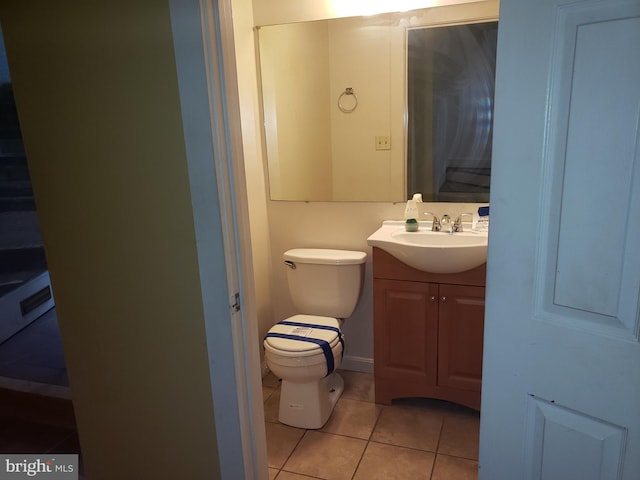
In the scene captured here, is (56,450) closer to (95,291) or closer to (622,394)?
(95,291)

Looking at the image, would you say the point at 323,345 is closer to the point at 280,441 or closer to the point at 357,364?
the point at 280,441

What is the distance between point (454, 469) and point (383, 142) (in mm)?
1587

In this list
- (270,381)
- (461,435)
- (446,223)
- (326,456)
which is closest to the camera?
(326,456)

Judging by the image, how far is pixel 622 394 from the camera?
0.89 meters

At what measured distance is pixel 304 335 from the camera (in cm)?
219

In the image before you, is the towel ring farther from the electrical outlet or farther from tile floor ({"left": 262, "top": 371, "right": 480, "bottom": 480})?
tile floor ({"left": 262, "top": 371, "right": 480, "bottom": 480})

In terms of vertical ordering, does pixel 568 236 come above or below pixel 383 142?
below

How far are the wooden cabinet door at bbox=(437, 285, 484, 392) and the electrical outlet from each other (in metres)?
0.80

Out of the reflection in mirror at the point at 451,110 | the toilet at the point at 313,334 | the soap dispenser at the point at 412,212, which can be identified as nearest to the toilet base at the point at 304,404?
the toilet at the point at 313,334

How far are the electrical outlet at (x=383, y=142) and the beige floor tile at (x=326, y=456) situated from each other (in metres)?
1.47

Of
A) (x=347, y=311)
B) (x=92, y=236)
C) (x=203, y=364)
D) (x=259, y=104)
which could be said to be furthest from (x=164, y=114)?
(x=347, y=311)

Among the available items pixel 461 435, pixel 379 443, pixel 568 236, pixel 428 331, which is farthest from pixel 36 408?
pixel 568 236

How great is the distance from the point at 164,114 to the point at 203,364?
2.46 feet

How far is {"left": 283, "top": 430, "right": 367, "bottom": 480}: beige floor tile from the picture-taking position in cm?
194
